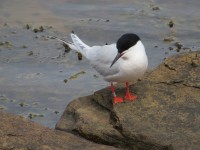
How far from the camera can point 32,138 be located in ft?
18.5

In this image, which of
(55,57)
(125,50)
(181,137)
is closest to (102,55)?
(125,50)

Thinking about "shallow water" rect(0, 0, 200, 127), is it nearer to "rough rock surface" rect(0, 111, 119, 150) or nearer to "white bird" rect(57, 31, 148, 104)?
"white bird" rect(57, 31, 148, 104)

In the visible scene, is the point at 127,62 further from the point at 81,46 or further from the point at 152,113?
the point at 81,46

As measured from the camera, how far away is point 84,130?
20.6 feet

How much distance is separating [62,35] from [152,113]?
4655 mm

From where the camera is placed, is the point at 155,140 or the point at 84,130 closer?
the point at 155,140

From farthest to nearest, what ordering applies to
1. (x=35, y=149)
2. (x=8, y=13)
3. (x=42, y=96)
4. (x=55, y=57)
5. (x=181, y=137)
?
(x=8, y=13) → (x=55, y=57) → (x=42, y=96) → (x=181, y=137) → (x=35, y=149)

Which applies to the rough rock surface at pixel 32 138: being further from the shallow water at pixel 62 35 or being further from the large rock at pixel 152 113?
the shallow water at pixel 62 35

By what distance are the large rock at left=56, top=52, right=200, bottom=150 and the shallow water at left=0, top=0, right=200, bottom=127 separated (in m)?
1.36

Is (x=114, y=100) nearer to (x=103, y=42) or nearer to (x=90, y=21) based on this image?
(x=103, y=42)

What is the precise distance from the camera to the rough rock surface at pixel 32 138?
5.53 m

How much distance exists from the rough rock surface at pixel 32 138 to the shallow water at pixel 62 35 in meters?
2.04

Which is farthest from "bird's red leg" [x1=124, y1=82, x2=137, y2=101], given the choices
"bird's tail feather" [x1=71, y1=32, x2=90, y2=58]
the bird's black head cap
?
"bird's tail feather" [x1=71, y1=32, x2=90, y2=58]

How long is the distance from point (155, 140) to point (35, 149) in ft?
3.68
